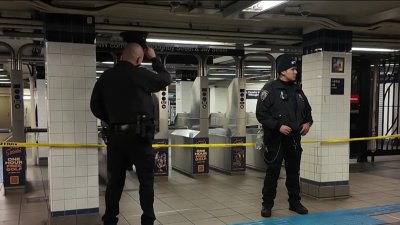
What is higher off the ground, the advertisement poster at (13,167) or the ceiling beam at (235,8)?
the ceiling beam at (235,8)

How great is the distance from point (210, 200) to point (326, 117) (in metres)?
2.09

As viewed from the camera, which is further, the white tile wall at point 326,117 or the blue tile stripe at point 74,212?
the white tile wall at point 326,117

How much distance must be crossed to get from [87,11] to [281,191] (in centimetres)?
400

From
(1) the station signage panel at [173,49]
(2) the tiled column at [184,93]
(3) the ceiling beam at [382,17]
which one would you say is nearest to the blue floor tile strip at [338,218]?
(3) the ceiling beam at [382,17]

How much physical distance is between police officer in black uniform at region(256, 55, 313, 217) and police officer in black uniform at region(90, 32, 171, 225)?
5.30ft

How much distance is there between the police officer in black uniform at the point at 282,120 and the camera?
14.2 feet

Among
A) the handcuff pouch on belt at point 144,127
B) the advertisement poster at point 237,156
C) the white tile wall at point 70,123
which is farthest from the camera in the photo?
the advertisement poster at point 237,156

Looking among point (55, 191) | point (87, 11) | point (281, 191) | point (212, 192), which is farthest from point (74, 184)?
point (281, 191)

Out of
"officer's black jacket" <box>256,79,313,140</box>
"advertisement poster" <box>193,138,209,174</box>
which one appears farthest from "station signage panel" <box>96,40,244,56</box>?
"officer's black jacket" <box>256,79,313,140</box>

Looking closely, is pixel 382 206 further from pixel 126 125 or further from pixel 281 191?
pixel 126 125

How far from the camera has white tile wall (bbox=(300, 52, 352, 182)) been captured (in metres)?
5.16

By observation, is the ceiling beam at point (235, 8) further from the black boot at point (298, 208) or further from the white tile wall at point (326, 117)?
the black boot at point (298, 208)

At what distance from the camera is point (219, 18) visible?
4703mm

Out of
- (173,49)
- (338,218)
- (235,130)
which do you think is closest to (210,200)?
(338,218)
